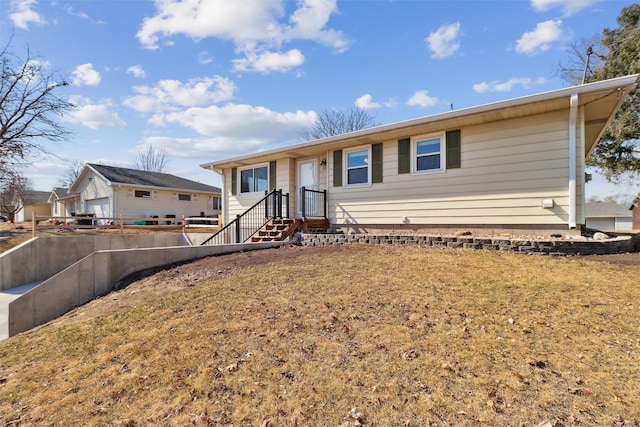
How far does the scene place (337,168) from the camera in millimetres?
10234

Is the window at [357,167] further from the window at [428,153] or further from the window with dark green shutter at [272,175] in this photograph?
the window with dark green shutter at [272,175]

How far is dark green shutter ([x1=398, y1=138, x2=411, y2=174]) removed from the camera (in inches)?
348

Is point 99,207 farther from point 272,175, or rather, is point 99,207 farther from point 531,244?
point 531,244

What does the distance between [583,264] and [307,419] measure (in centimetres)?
528

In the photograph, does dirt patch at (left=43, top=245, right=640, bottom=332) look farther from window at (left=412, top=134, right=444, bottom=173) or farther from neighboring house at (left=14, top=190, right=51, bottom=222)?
neighboring house at (left=14, top=190, right=51, bottom=222)

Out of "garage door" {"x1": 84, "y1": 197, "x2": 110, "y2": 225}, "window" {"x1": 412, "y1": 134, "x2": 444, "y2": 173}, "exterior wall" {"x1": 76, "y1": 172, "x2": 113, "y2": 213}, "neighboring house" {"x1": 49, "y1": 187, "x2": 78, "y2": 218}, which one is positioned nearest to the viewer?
"window" {"x1": 412, "y1": 134, "x2": 444, "y2": 173}

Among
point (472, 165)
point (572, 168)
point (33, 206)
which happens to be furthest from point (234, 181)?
point (33, 206)

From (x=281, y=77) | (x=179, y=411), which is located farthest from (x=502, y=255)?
(x=281, y=77)

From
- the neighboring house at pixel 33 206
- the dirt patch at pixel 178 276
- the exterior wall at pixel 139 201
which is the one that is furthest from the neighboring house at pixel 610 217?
the neighboring house at pixel 33 206

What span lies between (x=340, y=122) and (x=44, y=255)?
71.4 ft

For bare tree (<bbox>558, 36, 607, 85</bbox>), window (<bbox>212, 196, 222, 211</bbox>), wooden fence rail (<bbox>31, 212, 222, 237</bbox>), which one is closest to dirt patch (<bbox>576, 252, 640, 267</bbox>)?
wooden fence rail (<bbox>31, 212, 222, 237</bbox>)

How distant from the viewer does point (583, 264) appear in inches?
200

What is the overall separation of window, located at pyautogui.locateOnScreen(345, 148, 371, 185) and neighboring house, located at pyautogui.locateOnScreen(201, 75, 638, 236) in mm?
32

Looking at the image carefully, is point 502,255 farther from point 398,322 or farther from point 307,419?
point 307,419
